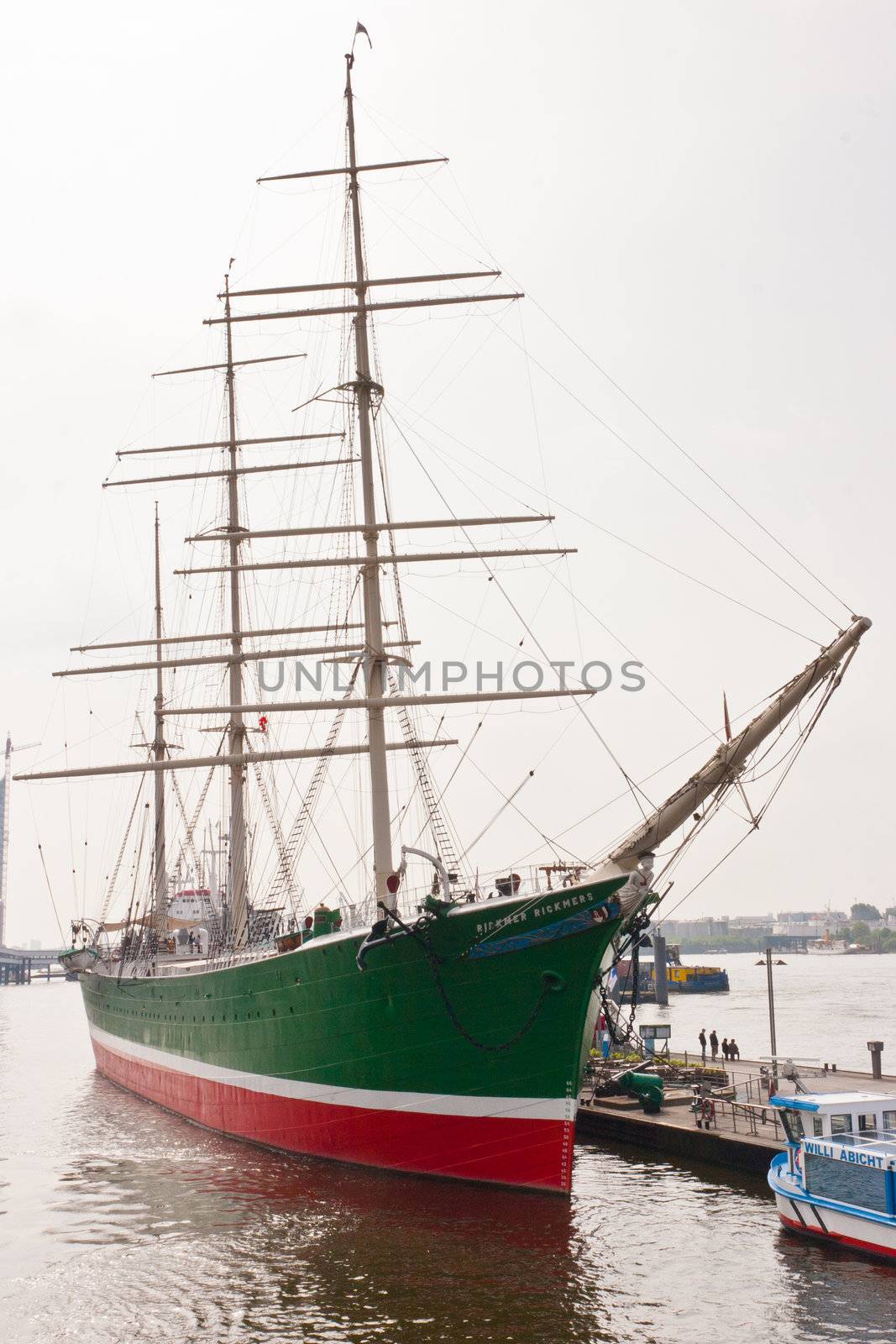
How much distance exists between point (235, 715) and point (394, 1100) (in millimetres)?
19927

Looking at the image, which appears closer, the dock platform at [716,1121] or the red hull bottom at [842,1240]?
the red hull bottom at [842,1240]

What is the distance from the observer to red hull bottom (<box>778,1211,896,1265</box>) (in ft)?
56.4

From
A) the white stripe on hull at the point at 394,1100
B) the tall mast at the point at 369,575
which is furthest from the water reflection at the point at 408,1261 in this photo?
the tall mast at the point at 369,575

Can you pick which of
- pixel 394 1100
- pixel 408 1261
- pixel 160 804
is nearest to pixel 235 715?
pixel 160 804

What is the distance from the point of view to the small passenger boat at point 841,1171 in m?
17.3

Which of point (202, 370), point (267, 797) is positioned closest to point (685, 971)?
point (267, 797)

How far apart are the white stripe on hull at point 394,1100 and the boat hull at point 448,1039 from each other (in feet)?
0.10

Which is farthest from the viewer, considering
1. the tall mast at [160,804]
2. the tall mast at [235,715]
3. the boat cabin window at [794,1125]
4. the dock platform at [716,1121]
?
the tall mast at [160,804]

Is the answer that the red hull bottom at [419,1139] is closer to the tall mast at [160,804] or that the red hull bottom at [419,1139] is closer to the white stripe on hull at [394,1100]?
the white stripe on hull at [394,1100]

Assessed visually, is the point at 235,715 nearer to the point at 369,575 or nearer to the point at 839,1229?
the point at 369,575

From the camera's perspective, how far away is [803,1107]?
1920cm

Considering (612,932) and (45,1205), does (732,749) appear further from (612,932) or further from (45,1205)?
(45,1205)

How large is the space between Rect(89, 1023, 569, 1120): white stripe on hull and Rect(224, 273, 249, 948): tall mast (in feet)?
25.6

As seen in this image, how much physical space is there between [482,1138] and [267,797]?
20995 mm
